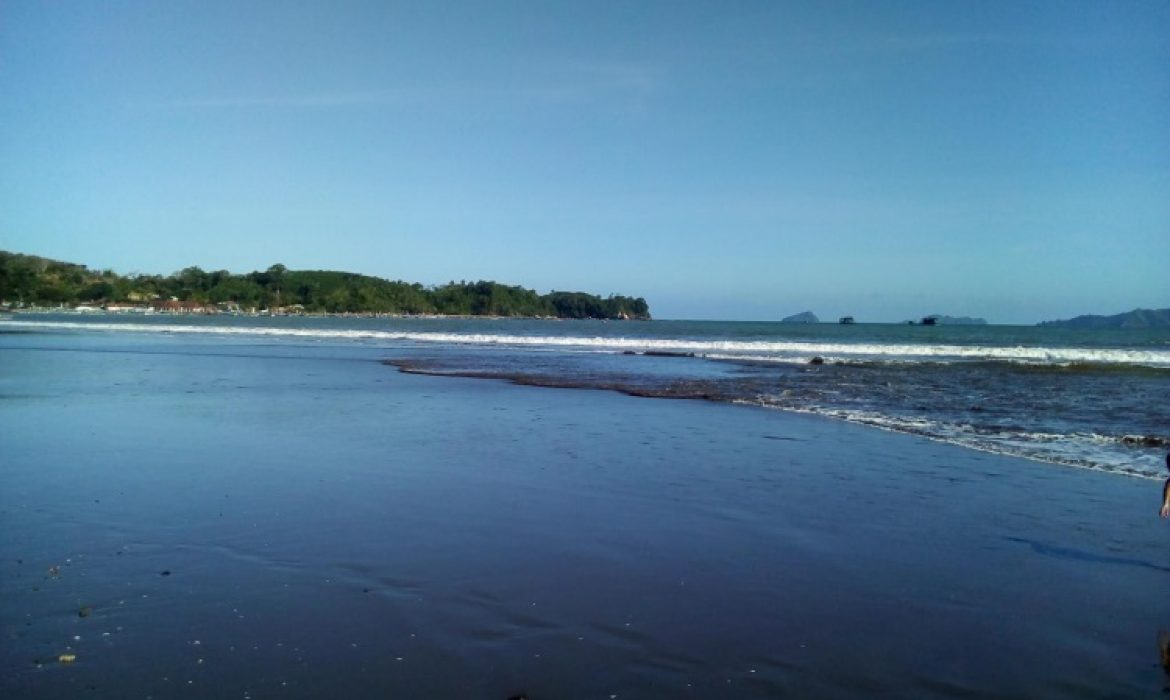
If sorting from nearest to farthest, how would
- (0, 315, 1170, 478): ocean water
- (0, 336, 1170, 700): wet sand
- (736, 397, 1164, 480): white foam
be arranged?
1. (0, 336, 1170, 700): wet sand
2. (736, 397, 1164, 480): white foam
3. (0, 315, 1170, 478): ocean water

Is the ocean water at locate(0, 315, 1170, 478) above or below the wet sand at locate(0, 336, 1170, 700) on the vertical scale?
above

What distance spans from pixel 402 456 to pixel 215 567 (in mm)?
5315

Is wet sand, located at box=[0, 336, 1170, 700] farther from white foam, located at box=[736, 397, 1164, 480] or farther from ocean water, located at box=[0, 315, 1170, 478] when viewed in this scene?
ocean water, located at box=[0, 315, 1170, 478]

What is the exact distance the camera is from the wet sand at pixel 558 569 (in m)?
4.46

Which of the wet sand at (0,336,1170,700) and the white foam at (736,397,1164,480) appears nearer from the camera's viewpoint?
the wet sand at (0,336,1170,700)

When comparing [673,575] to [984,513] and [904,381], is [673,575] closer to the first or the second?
[984,513]

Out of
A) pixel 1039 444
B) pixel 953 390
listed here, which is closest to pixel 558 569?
pixel 1039 444

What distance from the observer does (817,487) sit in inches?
390

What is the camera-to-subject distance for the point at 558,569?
6.31 metres

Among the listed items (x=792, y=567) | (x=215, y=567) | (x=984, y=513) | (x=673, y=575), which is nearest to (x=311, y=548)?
(x=215, y=567)

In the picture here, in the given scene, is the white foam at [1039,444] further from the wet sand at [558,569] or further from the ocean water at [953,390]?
the wet sand at [558,569]

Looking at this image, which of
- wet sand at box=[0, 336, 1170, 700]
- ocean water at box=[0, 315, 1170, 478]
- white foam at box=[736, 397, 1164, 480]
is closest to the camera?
wet sand at box=[0, 336, 1170, 700]

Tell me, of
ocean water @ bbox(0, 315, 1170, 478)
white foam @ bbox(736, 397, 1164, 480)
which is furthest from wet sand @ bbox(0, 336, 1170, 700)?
ocean water @ bbox(0, 315, 1170, 478)

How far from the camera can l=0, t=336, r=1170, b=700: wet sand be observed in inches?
176
